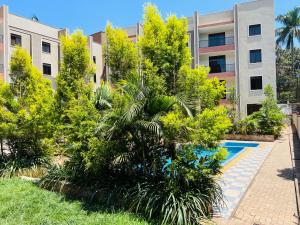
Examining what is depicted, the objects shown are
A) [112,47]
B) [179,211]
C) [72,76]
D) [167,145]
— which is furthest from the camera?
[72,76]

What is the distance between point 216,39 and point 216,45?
86cm

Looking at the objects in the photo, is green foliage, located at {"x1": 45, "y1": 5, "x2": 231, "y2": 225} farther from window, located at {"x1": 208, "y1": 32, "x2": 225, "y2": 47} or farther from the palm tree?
the palm tree

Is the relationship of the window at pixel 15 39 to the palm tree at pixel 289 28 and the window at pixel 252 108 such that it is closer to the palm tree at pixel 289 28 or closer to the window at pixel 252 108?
the window at pixel 252 108

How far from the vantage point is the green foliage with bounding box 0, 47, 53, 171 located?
916 centimetres

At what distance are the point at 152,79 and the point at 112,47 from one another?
6.73 ft

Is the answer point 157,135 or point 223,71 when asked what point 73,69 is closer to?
point 157,135

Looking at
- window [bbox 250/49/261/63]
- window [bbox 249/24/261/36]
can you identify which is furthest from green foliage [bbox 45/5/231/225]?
window [bbox 249/24/261/36]

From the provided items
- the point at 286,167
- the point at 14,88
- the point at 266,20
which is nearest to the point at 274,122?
the point at 286,167

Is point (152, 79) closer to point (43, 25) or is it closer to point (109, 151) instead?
point (109, 151)

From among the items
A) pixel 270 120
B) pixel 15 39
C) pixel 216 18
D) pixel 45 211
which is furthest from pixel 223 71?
pixel 45 211

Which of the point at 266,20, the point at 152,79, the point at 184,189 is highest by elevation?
the point at 266,20

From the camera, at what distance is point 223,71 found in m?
29.2

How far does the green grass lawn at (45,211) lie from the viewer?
533 centimetres

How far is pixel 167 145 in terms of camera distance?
6227mm
